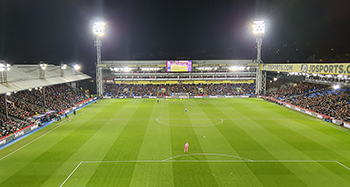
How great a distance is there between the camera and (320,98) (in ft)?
118

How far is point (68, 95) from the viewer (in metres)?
43.8

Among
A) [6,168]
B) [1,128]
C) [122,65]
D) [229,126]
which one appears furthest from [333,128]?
[122,65]

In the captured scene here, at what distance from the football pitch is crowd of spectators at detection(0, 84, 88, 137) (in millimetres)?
2654

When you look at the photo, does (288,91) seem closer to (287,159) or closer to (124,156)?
(287,159)

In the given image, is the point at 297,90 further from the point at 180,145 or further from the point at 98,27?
the point at 98,27

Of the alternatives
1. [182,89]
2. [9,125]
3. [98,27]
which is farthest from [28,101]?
[182,89]

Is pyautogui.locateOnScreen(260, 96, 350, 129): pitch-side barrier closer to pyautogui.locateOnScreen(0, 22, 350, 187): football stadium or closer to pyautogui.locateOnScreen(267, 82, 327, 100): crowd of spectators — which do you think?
pyautogui.locateOnScreen(0, 22, 350, 187): football stadium

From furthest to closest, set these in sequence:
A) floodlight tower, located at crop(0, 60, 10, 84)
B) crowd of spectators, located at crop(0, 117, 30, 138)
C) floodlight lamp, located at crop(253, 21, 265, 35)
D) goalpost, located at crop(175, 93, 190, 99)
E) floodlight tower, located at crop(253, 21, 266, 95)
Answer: goalpost, located at crop(175, 93, 190, 99) < floodlight tower, located at crop(253, 21, 266, 95) < floodlight lamp, located at crop(253, 21, 265, 35) < floodlight tower, located at crop(0, 60, 10, 84) < crowd of spectators, located at crop(0, 117, 30, 138)

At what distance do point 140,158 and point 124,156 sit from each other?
145cm

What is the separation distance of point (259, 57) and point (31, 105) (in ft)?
161

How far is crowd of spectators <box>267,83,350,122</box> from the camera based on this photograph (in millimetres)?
28984

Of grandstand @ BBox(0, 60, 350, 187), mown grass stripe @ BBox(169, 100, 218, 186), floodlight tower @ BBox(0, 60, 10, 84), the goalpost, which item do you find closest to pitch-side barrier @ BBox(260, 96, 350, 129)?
grandstand @ BBox(0, 60, 350, 187)

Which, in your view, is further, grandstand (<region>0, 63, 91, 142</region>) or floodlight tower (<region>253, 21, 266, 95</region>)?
floodlight tower (<region>253, 21, 266, 95</region>)

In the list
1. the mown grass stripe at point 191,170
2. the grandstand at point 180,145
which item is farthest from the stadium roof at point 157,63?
the mown grass stripe at point 191,170
